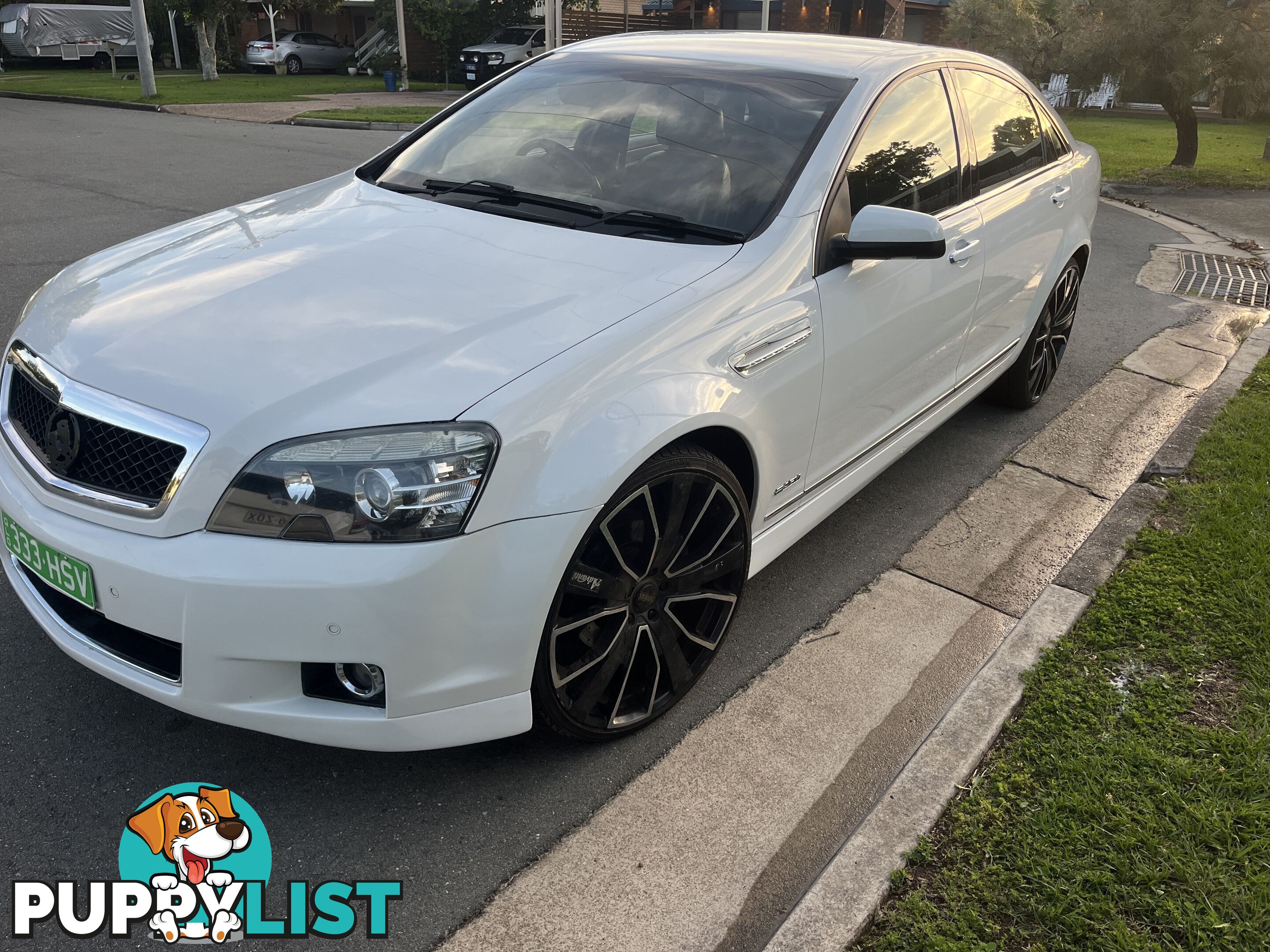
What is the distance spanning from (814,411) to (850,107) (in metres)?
1.05

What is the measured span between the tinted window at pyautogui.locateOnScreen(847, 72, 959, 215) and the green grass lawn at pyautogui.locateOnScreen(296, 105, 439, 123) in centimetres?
1454

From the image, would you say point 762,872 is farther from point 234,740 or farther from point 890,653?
point 234,740

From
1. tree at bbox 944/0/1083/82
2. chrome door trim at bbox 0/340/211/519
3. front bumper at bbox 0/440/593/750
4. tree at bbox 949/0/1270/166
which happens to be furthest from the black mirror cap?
tree at bbox 944/0/1083/82

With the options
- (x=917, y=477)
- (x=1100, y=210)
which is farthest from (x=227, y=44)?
(x=917, y=477)

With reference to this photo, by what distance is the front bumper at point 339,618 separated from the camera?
2068mm

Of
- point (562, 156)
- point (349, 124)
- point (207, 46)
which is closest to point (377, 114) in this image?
point (349, 124)

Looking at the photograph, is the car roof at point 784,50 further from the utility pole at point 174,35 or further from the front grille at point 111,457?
the utility pole at point 174,35

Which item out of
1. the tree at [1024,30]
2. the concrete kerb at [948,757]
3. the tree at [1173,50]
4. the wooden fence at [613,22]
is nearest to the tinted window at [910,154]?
the concrete kerb at [948,757]

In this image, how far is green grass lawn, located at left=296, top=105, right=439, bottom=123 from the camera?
1761cm

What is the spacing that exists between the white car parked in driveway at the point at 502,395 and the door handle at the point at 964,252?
20 millimetres

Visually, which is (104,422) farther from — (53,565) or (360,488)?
(360,488)

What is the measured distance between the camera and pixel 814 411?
9.95ft

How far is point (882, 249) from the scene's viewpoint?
3018 millimetres

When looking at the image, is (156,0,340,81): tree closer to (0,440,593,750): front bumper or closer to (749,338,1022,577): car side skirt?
(749,338,1022,577): car side skirt
